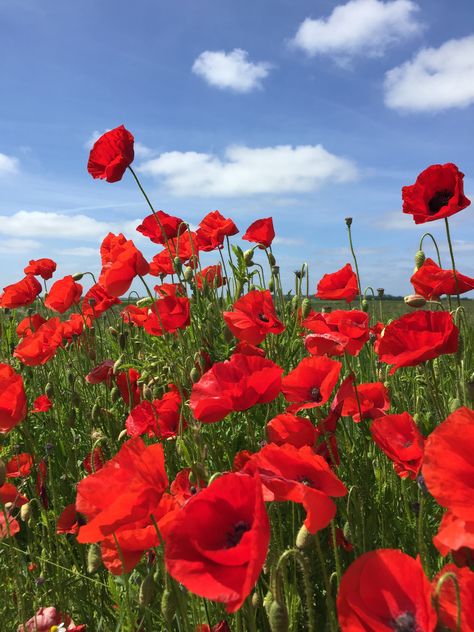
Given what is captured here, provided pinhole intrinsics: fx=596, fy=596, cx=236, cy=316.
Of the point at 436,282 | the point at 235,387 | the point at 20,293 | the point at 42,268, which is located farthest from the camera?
the point at 42,268

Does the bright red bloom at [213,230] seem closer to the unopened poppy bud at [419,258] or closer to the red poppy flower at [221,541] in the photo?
the unopened poppy bud at [419,258]

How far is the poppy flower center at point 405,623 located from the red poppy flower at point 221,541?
0.24 metres

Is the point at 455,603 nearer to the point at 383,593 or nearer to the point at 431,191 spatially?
the point at 383,593

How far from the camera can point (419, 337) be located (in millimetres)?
1774

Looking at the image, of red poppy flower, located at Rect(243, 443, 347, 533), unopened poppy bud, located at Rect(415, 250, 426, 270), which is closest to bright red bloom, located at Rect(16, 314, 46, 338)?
unopened poppy bud, located at Rect(415, 250, 426, 270)

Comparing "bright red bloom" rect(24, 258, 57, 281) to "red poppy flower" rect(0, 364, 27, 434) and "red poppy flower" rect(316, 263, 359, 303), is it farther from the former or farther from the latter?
"red poppy flower" rect(0, 364, 27, 434)

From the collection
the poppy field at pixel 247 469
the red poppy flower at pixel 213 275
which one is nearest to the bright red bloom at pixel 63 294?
the poppy field at pixel 247 469

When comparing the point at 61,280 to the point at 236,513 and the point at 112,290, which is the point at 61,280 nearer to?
the point at 112,290

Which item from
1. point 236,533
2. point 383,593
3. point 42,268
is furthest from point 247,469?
point 42,268

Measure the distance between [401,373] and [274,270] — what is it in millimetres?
1038

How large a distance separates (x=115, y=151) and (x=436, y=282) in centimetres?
161

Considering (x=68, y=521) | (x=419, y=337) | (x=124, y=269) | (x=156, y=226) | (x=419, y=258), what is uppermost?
(x=156, y=226)

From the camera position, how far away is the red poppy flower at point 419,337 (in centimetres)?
171

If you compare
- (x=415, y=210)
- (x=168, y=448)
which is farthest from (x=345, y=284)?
(x=168, y=448)
